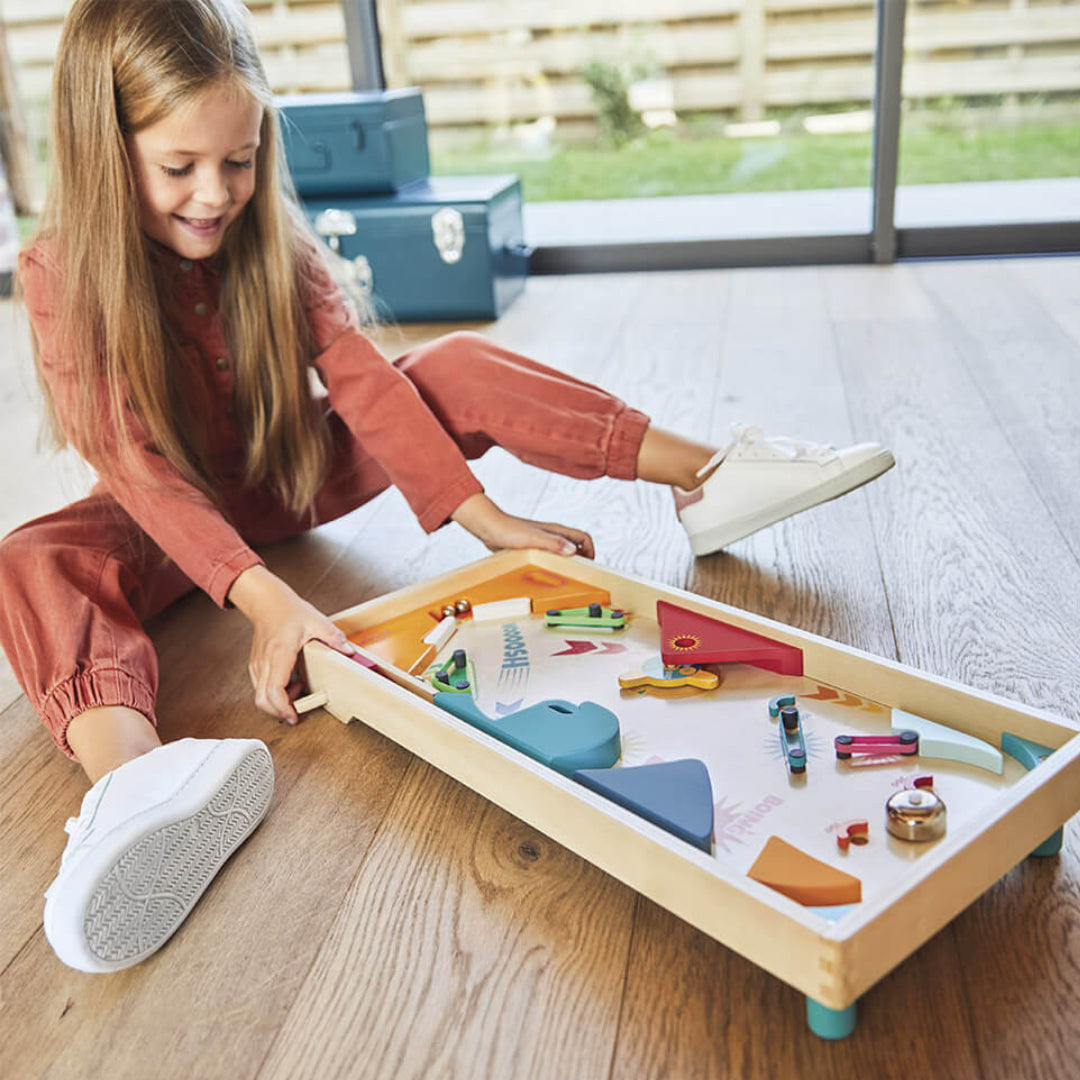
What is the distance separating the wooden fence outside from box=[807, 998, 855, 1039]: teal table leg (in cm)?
217

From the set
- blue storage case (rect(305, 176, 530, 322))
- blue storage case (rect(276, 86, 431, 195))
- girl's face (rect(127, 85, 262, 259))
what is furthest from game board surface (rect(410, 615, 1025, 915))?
blue storage case (rect(276, 86, 431, 195))

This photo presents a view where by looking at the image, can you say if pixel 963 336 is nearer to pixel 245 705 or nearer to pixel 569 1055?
pixel 245 705

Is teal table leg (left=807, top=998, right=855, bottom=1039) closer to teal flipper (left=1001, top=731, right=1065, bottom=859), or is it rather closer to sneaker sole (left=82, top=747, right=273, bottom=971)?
teal flipper (left=1001, top=731, right=1065, bottom=859)

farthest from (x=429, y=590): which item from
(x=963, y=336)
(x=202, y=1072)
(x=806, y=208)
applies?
(x=806, y=208)

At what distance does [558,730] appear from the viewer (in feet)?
2.66

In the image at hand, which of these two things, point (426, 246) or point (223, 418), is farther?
point (426, 246)

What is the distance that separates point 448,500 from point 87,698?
39 cm

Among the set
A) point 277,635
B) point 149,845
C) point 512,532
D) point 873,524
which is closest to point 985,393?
point 873,524

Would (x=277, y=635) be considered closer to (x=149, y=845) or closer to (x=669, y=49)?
(x=149, y=845)

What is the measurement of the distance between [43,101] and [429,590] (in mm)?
2297

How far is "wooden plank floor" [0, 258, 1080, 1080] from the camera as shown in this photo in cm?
62

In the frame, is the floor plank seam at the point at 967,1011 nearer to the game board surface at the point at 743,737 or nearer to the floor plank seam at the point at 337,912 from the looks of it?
the game board surface at the point at 743,737

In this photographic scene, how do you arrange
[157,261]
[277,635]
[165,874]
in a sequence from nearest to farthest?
1. [165,874]
2. [277,635]
3. [157,261]

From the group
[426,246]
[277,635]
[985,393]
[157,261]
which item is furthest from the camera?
[426,246]
